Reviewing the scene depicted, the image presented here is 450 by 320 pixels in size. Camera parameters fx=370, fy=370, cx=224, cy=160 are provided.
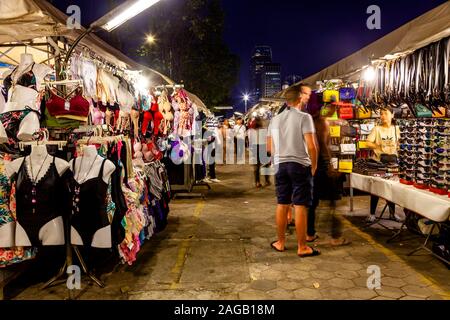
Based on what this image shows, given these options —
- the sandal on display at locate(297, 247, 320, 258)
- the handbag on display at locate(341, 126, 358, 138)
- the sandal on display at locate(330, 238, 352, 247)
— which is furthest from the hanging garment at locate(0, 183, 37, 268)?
the handbag on display at locate(341, 126, 358, 138)

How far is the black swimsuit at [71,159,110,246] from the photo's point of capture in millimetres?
4086

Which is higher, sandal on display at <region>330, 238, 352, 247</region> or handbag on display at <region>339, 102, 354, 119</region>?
handbag on display at <region>339, 102, 354, 119</region>

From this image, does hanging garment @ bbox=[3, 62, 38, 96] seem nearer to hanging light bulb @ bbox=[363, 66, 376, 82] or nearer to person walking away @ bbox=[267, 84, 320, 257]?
person walking away @ bbox=[267, 84, 320, 257]

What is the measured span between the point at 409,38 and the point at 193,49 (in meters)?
20.9

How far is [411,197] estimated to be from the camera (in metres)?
5.19

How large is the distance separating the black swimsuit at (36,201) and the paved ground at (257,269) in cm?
80

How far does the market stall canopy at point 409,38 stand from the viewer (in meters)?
4.21

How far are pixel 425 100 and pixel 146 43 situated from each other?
67.4 ft

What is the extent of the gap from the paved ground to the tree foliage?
18.1 metres

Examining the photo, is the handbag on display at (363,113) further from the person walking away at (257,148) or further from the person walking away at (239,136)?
the person walking away at (239,136)

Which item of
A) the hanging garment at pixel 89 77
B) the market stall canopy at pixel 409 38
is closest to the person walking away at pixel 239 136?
the market stall canopy at pixel 409 38

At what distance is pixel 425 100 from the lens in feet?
16.8

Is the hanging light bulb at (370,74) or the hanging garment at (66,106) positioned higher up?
the hanging light bulb at (370,74)
